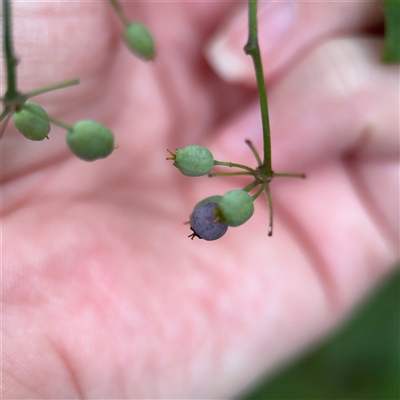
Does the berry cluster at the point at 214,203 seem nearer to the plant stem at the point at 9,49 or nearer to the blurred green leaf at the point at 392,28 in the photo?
the plant stem at the point at 9,49

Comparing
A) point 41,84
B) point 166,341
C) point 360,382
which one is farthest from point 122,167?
point 360,382

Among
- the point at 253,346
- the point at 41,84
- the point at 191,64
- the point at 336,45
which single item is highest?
the point at 191,64

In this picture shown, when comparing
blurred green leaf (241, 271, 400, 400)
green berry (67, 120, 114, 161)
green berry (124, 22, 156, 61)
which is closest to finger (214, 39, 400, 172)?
green berry (124, 22, 156, 61)

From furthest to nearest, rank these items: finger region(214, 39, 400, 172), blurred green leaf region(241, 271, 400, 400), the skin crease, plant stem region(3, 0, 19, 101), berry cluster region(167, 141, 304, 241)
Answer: blurred green leaf region(241, 271, 400, 400)
finger region(214, 39, 400, 172)
the skin crease
berry cluster region(167, 141, 304, 241)
plant stem region(3, 0, 19, 101)

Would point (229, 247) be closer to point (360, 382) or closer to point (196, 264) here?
point (196, 264)

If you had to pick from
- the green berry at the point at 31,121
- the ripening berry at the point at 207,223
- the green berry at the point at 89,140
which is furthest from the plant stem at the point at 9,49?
the ripening berry at the point at 207,223

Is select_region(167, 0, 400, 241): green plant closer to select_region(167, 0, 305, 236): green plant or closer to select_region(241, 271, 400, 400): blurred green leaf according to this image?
select_region(167, 0, 305, 236): green plant
